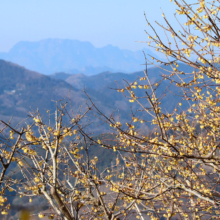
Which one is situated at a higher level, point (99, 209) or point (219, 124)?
point (219, 124)

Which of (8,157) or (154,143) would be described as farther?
(8,157)

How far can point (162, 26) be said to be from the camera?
18.4 feet

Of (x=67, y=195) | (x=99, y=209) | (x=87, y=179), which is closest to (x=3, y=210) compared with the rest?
(x=67, y=195)

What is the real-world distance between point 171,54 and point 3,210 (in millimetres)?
5394

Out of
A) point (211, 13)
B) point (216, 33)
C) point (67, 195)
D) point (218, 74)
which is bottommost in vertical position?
point (67, 195)

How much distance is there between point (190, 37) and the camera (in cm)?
566

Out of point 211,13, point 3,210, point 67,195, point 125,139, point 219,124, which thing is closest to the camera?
point 125,139

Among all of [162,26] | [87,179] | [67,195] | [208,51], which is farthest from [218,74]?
[67,195]

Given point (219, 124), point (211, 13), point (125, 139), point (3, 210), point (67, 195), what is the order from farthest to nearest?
point (67, 195)
point (3, 210)
point (219, 124)
point (211, 13)
point (125, 139)

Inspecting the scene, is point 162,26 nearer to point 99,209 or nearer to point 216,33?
point 216,33

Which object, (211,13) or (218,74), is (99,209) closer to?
(218,74)

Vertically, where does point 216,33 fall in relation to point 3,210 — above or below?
above

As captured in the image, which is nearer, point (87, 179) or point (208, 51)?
point (208, 51)

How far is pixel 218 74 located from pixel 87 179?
12.9 ft
